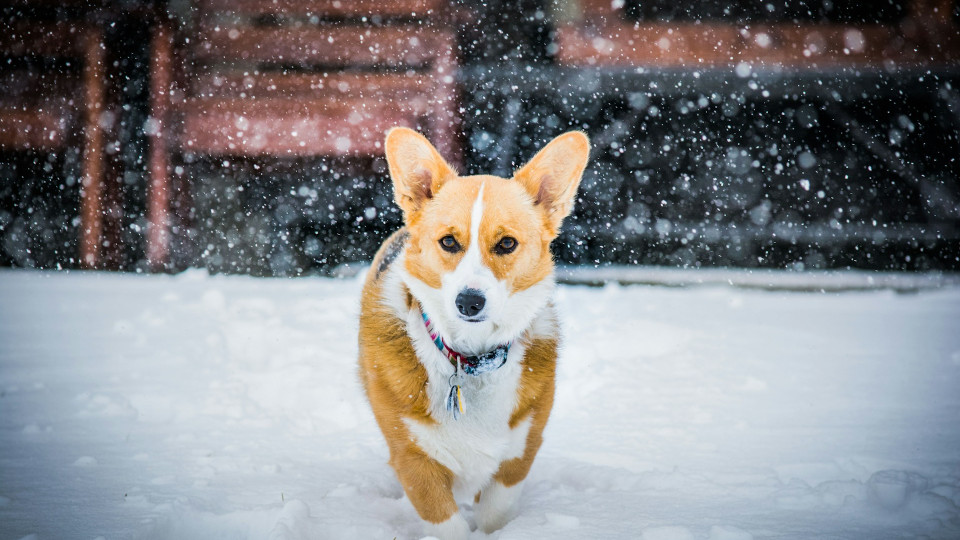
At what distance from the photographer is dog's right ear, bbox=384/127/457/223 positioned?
2.05m

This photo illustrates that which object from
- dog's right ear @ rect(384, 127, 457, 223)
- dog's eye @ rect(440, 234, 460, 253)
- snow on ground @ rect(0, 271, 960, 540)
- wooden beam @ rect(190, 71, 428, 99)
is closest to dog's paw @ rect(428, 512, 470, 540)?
snow on ground @ rect(0, 271, 960, 540)

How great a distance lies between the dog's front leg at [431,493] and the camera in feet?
5.73

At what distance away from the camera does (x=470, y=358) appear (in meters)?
1.88

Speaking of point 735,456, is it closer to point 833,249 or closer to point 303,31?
point 833,249

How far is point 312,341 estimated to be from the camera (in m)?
3.68

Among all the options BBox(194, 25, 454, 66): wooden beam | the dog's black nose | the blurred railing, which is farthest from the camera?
BBox(194, 25, 454, 66): wooden beam

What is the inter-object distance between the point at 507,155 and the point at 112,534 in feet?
16.0

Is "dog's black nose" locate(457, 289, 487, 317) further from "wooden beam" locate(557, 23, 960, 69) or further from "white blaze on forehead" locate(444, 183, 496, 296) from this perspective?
"wooden beam" locate(557, 23, 960, 69)

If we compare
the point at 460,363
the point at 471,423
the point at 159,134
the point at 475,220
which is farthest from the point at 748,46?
the point at 159,134

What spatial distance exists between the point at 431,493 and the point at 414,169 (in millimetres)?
1126

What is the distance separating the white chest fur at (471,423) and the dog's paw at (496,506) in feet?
0.16

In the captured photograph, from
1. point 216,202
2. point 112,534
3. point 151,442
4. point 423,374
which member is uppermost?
point 423,374

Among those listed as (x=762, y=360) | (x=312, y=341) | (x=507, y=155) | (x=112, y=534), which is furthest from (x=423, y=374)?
(x=507, y=155)

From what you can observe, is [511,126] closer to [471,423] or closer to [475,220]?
[475,220]
